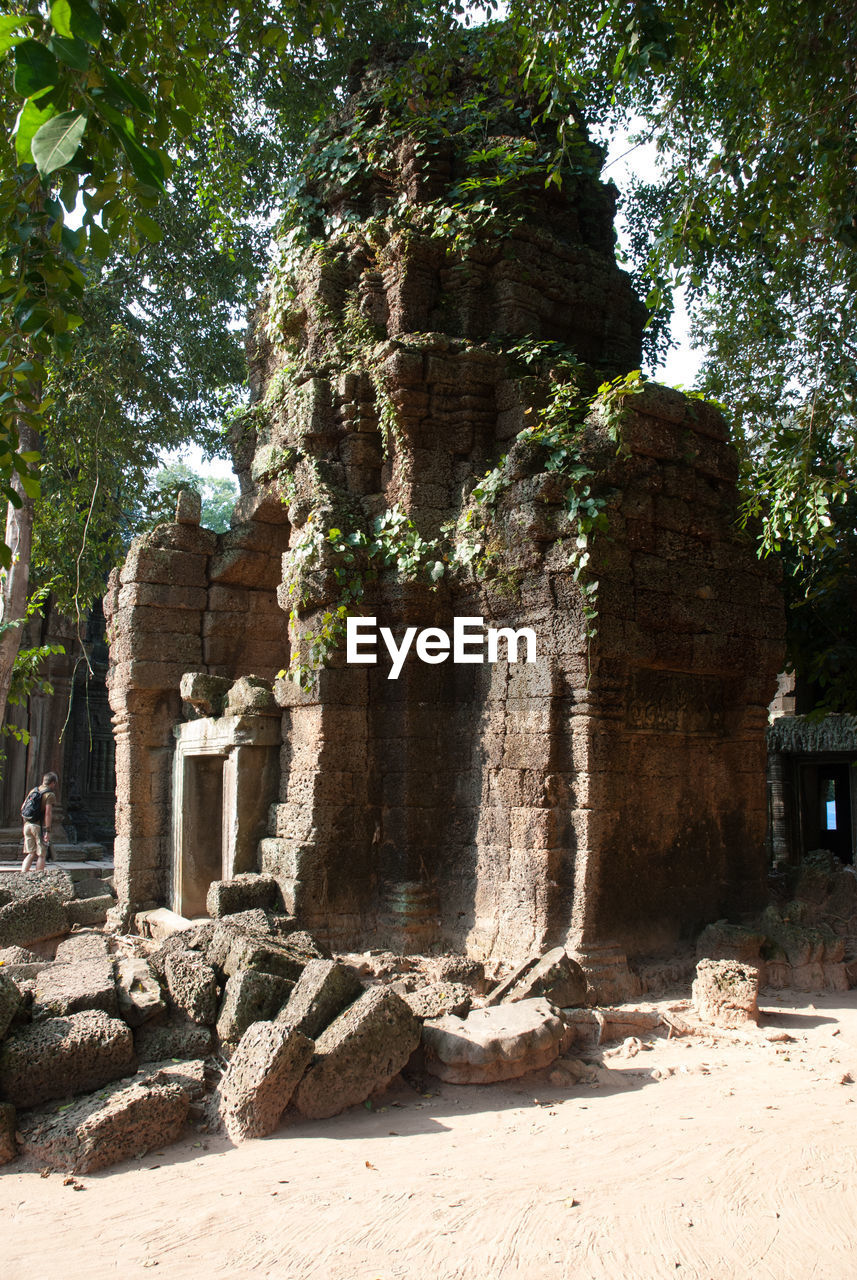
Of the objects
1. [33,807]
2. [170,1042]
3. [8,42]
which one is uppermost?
[8,42]

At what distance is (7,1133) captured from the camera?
13.7ft

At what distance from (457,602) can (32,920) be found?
167 inches

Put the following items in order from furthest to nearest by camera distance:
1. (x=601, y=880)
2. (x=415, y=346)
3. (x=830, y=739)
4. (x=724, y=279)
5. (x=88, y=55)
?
(x=830, y=739) < (x=724, y=279) < (x=415, y=346) < (x=601, y=880) < (x=88, y=55)

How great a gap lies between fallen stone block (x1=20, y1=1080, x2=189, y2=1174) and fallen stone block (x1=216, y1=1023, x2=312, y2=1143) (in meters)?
0.23

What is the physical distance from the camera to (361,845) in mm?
7328

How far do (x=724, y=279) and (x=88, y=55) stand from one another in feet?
37.5

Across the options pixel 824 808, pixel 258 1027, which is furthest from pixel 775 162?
pixel 824 808

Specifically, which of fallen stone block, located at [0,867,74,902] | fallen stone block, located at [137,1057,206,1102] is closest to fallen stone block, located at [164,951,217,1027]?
fallen stone block, located at [137,1057,206,1102]

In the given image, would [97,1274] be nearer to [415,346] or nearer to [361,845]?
[361,845]

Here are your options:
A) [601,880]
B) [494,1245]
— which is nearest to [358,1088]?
[494,1245]

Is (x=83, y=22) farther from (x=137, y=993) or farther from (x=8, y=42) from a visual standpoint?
(x=137, y=993)

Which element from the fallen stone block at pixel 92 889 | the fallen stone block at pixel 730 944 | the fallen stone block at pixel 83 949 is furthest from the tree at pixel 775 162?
the fallen stone block at pixel 92 889

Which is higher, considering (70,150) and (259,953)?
(70,150)

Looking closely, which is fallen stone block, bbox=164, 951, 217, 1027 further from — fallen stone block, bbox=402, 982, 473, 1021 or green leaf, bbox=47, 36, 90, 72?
green leaf, bbox=47, 36, 90, 72
